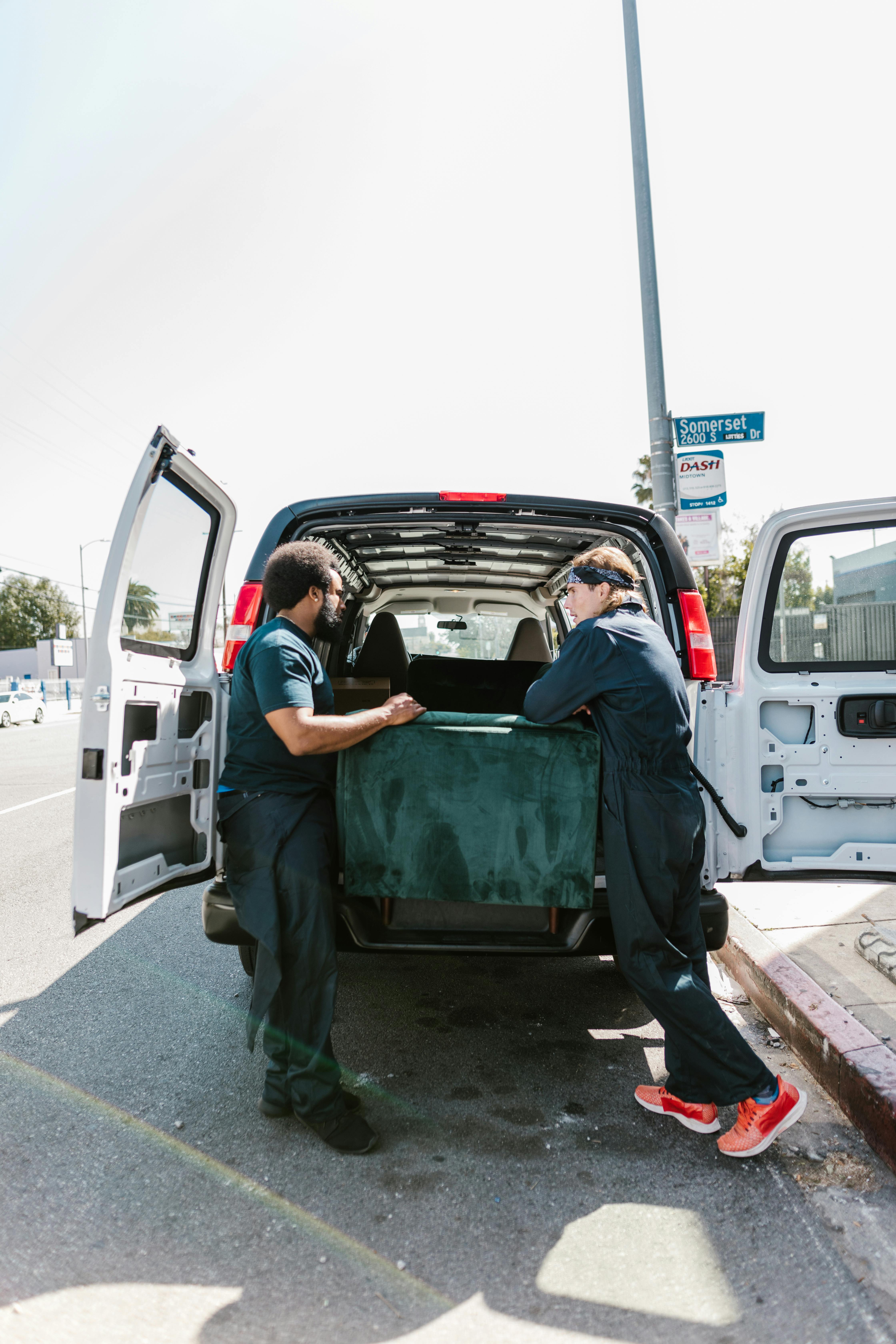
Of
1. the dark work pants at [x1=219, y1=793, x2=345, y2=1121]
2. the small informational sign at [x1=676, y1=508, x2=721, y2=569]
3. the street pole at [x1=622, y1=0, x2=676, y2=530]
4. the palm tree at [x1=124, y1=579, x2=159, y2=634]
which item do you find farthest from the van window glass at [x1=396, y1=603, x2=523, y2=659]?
the dark work pants at [x1=219, y1=793, x2=345, y2=1121]

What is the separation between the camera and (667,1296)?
2.19m

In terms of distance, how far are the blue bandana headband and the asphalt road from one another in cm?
181

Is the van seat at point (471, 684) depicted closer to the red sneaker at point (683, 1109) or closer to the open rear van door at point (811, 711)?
the open rear van door at point (811, 711)

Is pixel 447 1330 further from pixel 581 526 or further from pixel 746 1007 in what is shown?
pixel 581 526

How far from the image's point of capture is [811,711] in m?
3.30

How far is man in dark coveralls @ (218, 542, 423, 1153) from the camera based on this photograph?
2.85 meters

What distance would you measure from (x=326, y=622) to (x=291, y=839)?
77cm

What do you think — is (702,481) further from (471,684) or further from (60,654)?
(60,654)

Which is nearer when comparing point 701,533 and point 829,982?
point 829,982

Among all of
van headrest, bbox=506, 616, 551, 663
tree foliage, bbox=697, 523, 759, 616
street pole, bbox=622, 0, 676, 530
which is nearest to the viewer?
van headrest, bbox=506, 616, 551, 663

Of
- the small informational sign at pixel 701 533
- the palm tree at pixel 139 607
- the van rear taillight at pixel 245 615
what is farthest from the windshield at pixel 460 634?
the palm tree at pixel 139 607

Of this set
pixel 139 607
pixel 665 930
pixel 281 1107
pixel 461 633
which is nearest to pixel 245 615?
pixel 139 607

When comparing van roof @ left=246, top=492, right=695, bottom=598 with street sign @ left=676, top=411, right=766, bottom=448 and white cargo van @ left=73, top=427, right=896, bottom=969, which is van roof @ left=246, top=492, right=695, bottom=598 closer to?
white cargo van @ left=73, top=427, right=896, bottom=969

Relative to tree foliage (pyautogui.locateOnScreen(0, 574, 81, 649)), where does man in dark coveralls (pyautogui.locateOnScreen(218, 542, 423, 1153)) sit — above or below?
below
